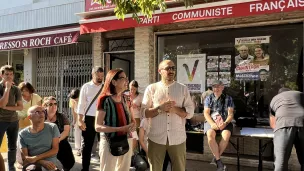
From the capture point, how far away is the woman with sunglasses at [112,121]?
409 cm

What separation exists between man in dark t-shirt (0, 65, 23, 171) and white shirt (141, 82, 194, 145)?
243cm

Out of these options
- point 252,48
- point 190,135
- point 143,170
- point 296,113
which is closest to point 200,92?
point 190,135

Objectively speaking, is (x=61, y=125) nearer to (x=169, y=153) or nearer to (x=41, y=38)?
(x=169, y=153)

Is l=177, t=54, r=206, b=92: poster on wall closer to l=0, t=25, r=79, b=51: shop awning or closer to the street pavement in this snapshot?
the street pavement

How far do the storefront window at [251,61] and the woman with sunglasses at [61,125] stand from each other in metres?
3.27

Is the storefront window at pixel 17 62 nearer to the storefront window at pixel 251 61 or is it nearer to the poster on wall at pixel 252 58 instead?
the storefront window at pixel 251 61

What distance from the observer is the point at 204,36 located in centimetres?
800

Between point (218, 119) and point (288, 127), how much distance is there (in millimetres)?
1566

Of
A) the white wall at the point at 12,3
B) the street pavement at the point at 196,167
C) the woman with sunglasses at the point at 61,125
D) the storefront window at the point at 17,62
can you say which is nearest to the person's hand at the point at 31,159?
the woman with sunglasses at the point at 61,125

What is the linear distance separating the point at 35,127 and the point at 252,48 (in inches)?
189

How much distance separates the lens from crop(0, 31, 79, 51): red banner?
9.14 metres

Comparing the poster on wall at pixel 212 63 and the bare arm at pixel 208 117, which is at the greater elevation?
the poster on wall at pixel 212 63

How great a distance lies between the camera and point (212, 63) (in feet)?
26.0

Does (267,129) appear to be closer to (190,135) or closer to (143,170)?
(190,135)
